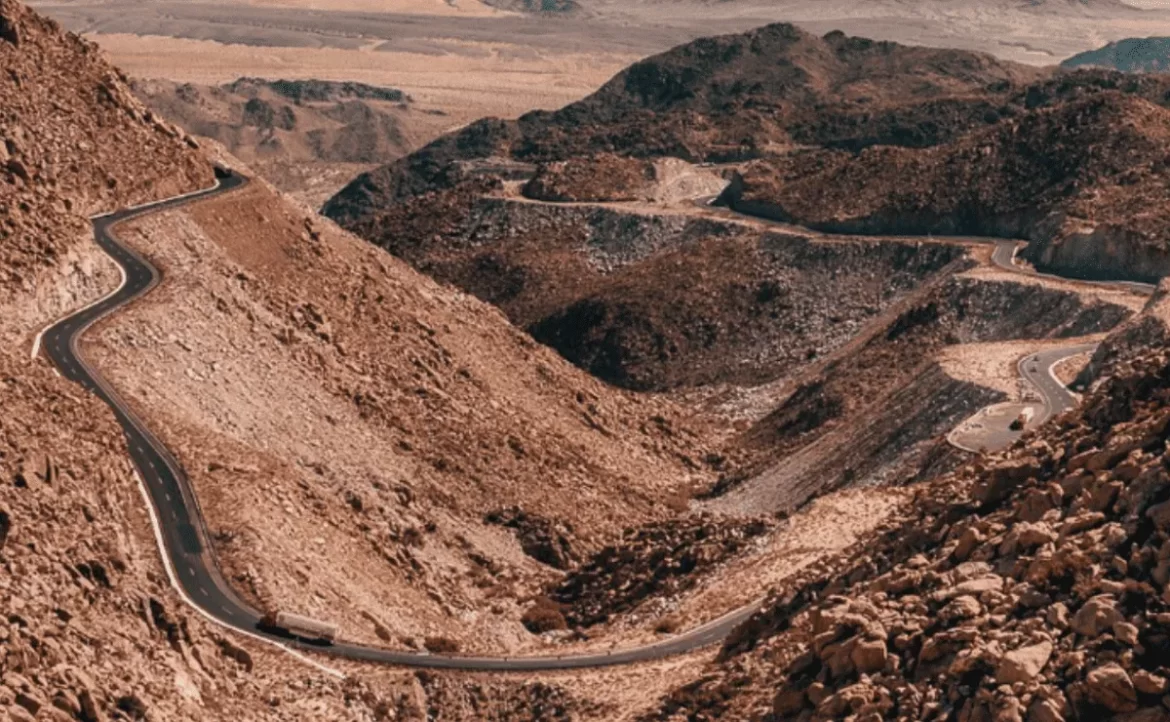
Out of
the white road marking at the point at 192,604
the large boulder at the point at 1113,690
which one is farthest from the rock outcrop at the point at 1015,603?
the white road marking at the point at 192,604

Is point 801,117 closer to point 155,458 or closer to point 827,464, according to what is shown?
point 827,464

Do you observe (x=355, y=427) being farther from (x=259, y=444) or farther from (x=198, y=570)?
(x=198, y=570)

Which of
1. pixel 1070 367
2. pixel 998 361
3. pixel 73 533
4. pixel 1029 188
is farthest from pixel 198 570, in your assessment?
pixel 1029 188

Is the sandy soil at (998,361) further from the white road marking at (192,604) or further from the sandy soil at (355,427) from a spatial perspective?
the white road marking at (192,604)

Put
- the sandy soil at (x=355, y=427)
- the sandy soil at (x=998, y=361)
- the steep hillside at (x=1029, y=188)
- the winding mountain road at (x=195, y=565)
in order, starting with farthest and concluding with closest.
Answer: the steep hillside at (x=1029, y=188) < the sandy soil at (x=998, y=361) < the sandy soil at (x=355, y=427) < the winding mountain road at (x=195, y=565)

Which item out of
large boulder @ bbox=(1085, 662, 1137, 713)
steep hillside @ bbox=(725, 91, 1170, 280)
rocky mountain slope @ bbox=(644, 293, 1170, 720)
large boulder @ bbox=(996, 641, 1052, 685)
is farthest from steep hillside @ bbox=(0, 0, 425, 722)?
steep hillside @ bbox=(725, 91, 1170, 280)
